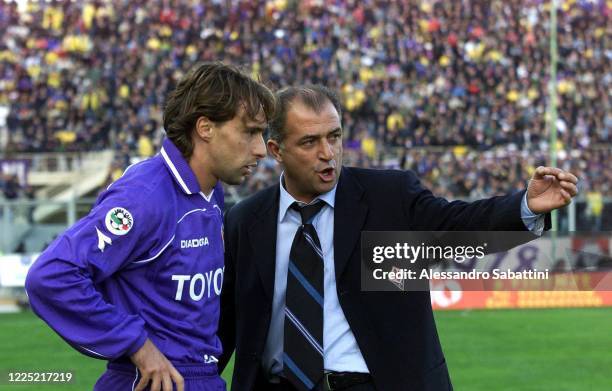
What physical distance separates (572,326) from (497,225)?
11231mm

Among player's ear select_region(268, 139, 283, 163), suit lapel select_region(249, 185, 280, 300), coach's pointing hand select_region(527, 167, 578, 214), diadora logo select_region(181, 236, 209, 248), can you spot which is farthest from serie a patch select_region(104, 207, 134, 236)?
coach's pointing hand select_region(527, 167, 578, 214)

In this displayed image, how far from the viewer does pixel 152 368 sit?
3.08 m

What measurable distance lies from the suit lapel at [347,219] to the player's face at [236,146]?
57 cm

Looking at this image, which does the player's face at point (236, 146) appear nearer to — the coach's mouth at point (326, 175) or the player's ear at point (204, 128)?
the player's ear at point (204, 128)

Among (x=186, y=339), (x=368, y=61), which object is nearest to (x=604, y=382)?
(x=186, y=339)

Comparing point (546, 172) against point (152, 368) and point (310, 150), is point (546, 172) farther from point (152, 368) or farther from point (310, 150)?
point (152, 368)

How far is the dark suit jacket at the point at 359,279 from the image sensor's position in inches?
145

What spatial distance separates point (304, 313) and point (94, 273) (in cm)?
96

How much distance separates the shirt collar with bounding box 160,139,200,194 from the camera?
10.8ft

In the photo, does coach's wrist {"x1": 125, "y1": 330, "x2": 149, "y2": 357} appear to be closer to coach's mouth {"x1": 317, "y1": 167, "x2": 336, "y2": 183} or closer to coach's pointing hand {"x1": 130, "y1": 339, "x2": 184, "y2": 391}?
coach's pointing hand {"x1": 130, "y1": 339, "x2": 184, "y2": 391}

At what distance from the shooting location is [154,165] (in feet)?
10.8

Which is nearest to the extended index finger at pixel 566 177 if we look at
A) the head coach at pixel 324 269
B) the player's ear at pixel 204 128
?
the head coach at pixel 324 269

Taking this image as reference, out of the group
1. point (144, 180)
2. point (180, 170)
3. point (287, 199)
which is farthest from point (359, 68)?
point (144, 180)

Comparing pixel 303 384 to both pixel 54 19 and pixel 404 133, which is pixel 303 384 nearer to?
pixel 404 133
